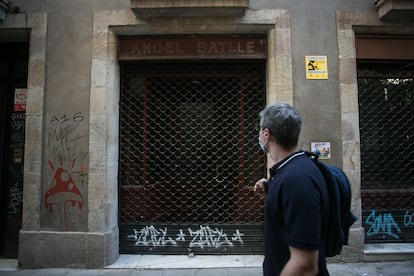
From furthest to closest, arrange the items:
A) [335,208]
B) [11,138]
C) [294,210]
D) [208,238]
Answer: [11,138] → [208,238] → [335,208] → [294,210]

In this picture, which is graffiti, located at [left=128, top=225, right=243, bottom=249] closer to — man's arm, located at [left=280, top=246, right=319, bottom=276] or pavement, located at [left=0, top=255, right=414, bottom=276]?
pavement, located at [left=0, top=255, right=414, bottom=276]

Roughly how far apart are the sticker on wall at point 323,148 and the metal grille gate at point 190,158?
86cm

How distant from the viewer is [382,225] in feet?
17.0

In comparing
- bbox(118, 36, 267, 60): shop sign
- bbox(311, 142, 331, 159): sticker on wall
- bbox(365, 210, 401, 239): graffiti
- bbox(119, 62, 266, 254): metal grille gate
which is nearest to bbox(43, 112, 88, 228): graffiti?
bbox(119, 62, 266, 254): metal grille gate

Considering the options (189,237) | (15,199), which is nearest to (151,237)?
(189,237)

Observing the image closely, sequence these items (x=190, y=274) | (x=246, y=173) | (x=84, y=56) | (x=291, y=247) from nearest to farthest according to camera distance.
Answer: (x=291, y=247) → (x=190, y=274) → (x=84, y=56) → (x=246, y=173)

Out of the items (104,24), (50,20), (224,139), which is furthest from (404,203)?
(50,20)

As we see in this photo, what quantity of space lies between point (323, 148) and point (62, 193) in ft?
13.4

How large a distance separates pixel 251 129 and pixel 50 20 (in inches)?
147

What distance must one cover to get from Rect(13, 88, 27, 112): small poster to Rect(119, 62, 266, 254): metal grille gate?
166 cm

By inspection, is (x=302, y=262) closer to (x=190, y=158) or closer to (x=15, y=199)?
(x=190, y=158)

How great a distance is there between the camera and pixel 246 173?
17.5 ft

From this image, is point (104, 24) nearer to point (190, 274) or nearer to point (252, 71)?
point (252, 71)

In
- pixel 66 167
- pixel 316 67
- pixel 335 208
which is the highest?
pixel 316 67
